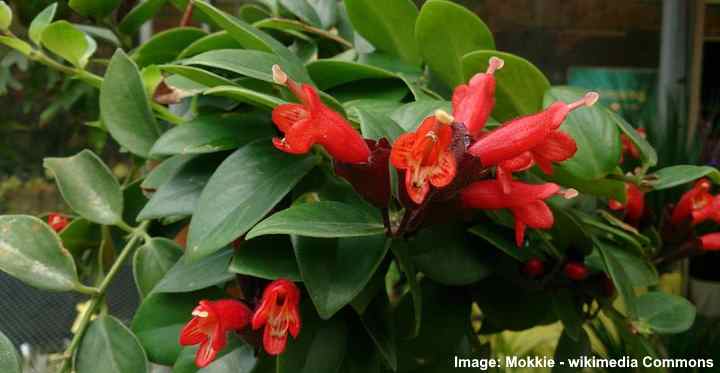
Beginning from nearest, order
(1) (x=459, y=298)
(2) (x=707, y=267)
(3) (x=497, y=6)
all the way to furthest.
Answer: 1. (1) (x=459, y=298)
2. (3) (x=497, y=6)
3. (2) (x=707, y=267)

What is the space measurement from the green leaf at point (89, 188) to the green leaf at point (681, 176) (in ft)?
1.05

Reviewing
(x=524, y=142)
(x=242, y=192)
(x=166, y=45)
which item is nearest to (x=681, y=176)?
(x=524, y=142)

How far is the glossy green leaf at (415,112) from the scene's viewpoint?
304 mm

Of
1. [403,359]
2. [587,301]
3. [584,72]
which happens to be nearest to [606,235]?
[587,301]

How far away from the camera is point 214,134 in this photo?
0.33m

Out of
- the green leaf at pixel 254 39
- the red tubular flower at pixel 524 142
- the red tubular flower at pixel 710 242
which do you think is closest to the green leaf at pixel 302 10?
the green leaf at pixel 254 39

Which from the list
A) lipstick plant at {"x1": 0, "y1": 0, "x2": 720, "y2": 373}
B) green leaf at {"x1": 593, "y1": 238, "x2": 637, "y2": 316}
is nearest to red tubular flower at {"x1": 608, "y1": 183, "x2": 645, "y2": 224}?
lipstick plant at {"x1": 0, "y1": 0, "x2": 720, "y2": 373}

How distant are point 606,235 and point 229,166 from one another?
26 centimetres

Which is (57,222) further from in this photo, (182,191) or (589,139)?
(589,139)

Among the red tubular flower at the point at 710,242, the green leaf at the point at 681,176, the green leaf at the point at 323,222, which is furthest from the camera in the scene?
the red tubular flower at the point at 710,242

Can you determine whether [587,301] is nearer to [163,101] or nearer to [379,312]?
[379,312]

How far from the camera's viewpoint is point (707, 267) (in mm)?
1154

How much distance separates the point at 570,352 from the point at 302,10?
11.9 inches

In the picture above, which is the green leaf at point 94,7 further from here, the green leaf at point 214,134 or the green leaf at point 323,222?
the green leaf at point 323,222
